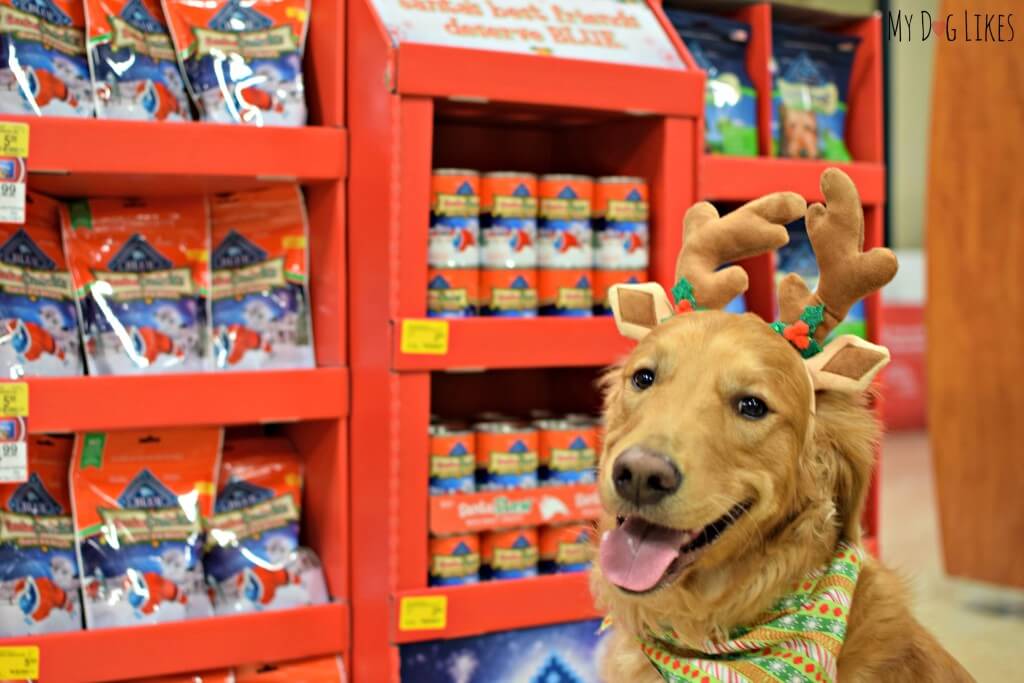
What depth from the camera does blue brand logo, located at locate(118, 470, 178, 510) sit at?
8.04ft

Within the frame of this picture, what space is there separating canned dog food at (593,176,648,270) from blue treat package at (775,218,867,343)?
0.55 meters

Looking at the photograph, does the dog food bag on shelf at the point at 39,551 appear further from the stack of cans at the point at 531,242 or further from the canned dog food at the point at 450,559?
the stack of cans at the point at 531,242

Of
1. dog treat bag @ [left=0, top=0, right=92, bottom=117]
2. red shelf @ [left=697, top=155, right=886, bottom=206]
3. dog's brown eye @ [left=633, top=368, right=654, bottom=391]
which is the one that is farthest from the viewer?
red shelf @ [left=697, top=155, right=886, bottom=206]

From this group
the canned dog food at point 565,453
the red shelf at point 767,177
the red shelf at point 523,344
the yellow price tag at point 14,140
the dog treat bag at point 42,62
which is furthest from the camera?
the red shelf at point 767,177

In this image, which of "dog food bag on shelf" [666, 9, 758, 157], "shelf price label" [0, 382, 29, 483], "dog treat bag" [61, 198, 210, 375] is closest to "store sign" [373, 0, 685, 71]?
"dog food bag on shelf" [666, 9, 758, 157]

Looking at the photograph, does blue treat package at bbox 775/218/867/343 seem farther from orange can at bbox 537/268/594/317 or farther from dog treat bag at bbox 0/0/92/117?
dog treat bag at bbox 0/0/92/117

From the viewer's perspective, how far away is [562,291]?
100.0 inches

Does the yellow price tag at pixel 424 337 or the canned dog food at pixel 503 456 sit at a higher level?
the yellow price tag at pixel 424 337

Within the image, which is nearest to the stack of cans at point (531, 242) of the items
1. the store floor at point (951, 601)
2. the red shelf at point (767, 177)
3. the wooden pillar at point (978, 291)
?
the red shelf at point (767, 177)

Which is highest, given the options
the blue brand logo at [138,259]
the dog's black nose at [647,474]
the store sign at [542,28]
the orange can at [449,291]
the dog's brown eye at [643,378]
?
the store sign at [542,28]

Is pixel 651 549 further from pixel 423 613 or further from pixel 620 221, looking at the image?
pixel 620 221

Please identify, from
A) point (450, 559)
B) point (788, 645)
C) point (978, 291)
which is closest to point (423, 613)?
point (450, 559)

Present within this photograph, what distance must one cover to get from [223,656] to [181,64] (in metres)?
1.34

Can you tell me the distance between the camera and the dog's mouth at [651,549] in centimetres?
155
